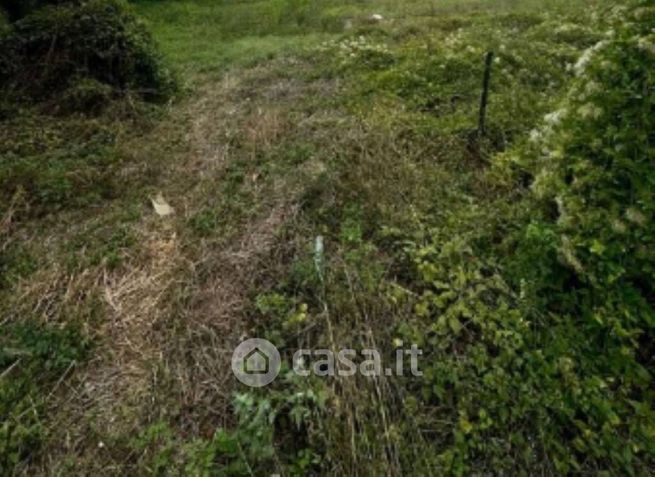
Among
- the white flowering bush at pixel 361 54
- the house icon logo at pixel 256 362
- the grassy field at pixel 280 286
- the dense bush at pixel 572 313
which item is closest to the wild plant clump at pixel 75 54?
the grassy field at pixel 280 286

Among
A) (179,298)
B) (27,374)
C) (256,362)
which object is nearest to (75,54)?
(179,298)

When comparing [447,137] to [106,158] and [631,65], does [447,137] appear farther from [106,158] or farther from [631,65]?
[106,158]

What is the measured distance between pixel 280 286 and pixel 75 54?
3.74m

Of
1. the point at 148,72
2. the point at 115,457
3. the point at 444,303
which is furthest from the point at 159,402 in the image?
the point at 148,72

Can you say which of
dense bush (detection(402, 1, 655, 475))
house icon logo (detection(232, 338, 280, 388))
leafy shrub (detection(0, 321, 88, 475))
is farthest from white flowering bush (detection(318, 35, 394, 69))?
leafy shrub (detection(0, 321, 88, 475))

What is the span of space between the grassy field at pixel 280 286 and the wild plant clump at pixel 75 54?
544 millimetres

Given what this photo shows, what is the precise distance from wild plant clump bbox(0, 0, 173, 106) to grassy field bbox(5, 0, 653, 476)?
1.79ft

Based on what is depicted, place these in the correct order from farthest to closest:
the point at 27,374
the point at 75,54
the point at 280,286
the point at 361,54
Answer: the point at 361,54 < the point at 75,54 < the point at 280,286 < the point at 27,374

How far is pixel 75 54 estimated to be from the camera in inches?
182

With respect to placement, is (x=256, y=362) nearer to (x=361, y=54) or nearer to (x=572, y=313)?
(x=572, y=313)

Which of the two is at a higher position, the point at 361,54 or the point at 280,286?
the point at 361,54

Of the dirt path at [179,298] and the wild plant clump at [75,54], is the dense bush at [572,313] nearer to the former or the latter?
the dirt path at [179,298]

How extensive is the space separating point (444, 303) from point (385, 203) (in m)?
0.81

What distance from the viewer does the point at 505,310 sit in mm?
2209
